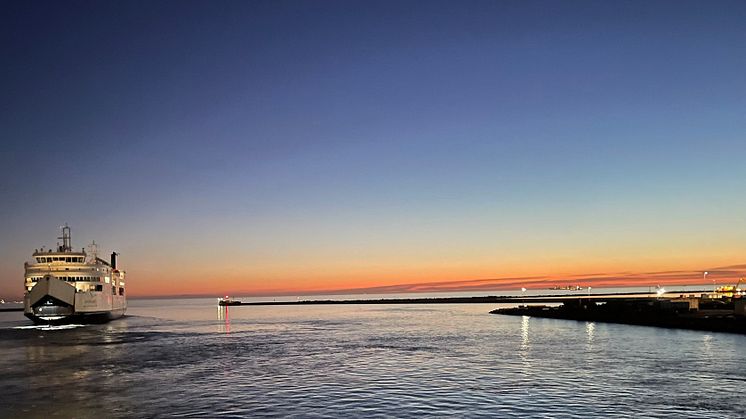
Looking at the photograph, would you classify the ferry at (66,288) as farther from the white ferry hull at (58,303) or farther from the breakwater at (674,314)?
the breakwater at (674,314)

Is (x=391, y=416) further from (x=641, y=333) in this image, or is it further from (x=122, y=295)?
(x=122, y=295)

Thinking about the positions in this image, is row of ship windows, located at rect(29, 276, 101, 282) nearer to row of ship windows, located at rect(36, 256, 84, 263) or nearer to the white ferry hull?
the white ferry hull

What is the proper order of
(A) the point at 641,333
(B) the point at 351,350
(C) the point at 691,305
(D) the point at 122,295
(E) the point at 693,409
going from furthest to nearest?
(D) the point at 122,295 < (C) the point at 691,305 < (A) the point at 641,333 < (B) the point at 351,350 < (E) the point at 693,409

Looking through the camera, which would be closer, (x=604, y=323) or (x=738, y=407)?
(x=738, y=407)

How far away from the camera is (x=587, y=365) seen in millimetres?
37750

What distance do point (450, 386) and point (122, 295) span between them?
421 feet

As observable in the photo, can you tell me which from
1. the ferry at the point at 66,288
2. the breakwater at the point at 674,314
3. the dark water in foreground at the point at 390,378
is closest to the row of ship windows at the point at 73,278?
the ferry at the point at 66,288

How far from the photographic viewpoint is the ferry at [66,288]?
95.2 m

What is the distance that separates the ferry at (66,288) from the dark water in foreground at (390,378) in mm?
40472

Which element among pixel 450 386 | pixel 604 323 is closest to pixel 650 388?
pixel 450 386

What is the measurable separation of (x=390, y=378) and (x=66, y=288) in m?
80.6

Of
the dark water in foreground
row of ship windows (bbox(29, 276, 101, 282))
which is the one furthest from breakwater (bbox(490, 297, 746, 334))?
row of ship windows (bbox(29, 276, 101, 282))

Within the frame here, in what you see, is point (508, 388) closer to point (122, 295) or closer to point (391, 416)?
point (391, 416)

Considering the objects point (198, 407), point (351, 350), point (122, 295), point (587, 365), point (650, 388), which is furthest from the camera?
point (122, 295)
